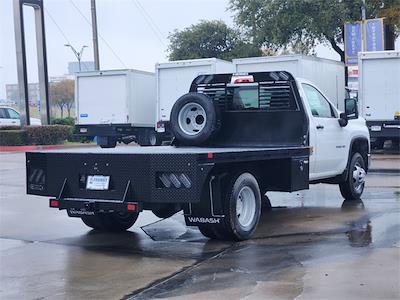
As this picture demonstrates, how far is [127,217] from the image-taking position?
8820mm

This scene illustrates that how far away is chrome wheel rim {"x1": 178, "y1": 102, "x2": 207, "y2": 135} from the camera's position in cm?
927

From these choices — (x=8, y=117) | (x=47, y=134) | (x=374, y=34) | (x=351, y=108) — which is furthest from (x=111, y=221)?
(x=8, y=117)

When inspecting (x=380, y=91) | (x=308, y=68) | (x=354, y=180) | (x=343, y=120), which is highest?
(x=308, y=68)

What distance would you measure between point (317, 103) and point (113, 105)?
16.1 metres

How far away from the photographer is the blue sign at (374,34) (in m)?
26.7

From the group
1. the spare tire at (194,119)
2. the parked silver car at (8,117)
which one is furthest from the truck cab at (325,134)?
the parked silver car at (8,117)

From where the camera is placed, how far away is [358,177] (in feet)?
35.9

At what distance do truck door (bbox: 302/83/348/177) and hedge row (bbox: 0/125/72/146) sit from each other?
2198 centimetres

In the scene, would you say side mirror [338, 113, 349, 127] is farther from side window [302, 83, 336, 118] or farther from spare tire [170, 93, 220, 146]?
spare tire [170, 93, 220, 146]

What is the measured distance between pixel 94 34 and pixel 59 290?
28173 mm

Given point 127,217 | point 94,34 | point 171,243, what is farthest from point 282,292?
point 94,34

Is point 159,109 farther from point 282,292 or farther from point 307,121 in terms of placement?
point 282,292

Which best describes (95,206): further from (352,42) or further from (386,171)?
(352,42)

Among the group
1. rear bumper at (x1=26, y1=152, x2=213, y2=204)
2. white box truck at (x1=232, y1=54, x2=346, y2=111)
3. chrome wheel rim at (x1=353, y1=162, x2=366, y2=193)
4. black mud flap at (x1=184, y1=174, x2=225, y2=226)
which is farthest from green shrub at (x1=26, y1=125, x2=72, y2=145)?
black mud flap at (x1=184, y1=174, x2=225, y2=226)
